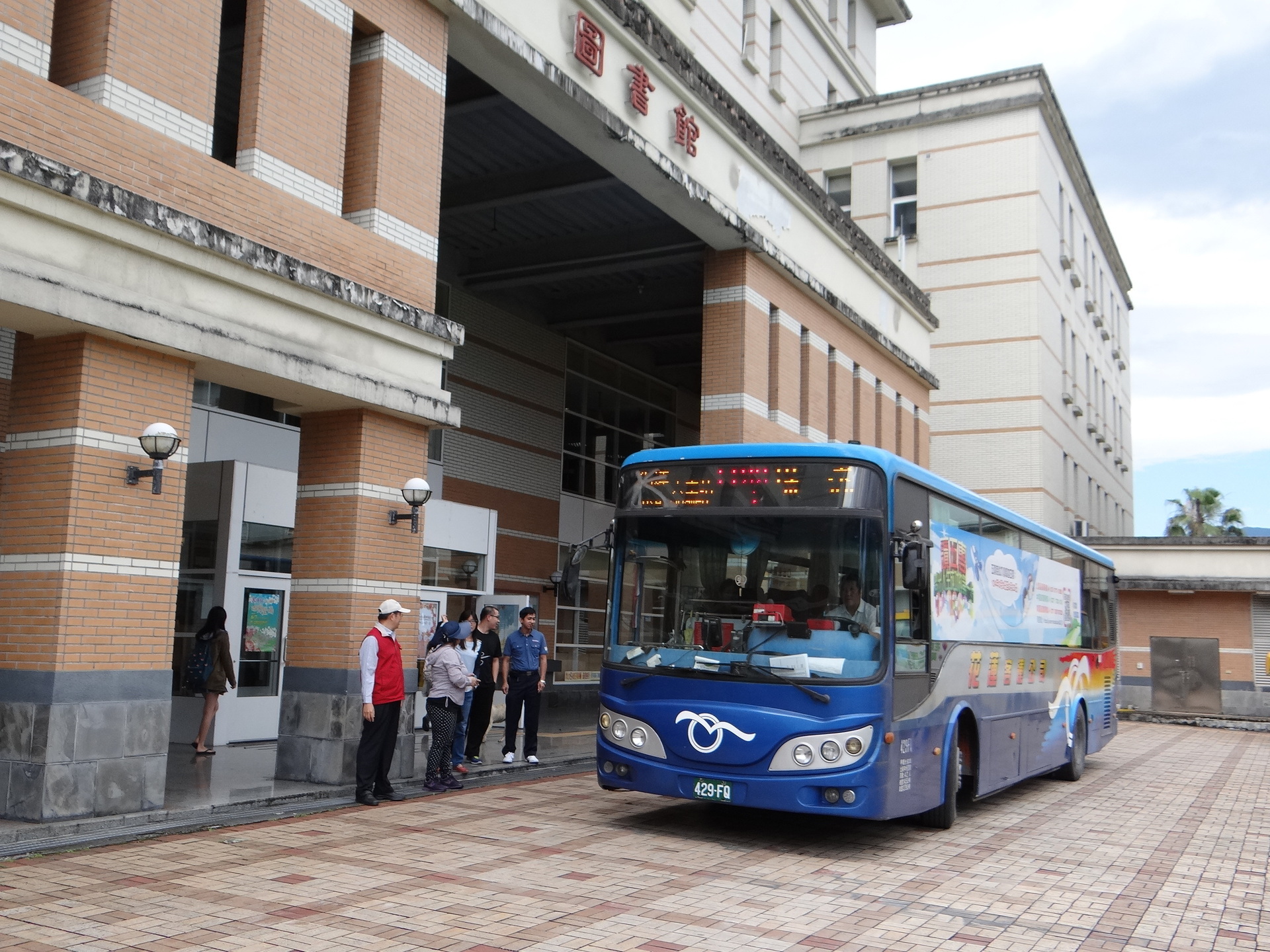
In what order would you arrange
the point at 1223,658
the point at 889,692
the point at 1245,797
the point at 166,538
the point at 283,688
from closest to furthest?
1. the point at 889,692
2. the point at 166,538
3. the point at 283,688
4. the point at 1245,797
5. the point at 1223,658

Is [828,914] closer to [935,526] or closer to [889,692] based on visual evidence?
[889,692]

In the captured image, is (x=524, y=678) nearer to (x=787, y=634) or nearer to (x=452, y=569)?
(x=787, y=634)

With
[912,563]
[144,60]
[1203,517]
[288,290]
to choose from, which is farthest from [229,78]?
[1203,517]

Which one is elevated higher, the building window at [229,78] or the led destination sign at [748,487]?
the building window at [229,78]

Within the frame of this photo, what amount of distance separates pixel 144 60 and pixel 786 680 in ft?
23.5

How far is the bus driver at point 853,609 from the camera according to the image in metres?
8.65

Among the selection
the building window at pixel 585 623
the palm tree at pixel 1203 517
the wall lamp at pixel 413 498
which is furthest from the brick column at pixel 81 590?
the palm tree at pixel 1203 517

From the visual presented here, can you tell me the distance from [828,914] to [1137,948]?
1.71 metres

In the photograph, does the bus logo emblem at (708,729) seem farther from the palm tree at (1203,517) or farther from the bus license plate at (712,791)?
the palm tree at (1203,517)

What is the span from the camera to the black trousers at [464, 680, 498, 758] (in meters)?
13.1

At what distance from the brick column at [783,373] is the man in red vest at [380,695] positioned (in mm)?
10454

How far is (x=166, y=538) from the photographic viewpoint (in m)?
9.37

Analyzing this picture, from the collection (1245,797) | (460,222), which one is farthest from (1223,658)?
(460,222)

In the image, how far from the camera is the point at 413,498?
11664 millimetres
